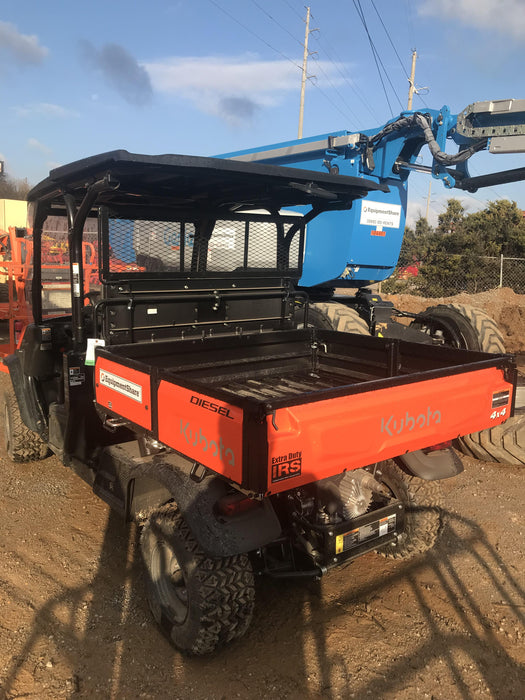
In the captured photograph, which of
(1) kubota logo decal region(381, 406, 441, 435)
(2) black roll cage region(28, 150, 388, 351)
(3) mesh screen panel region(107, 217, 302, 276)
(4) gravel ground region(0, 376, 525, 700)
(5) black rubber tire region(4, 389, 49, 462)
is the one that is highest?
(2) black roll cage region(28, 150, 388, 351)

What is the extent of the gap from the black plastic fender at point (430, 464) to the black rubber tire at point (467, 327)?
3.28 metres

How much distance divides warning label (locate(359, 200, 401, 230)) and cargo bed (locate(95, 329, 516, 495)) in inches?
121

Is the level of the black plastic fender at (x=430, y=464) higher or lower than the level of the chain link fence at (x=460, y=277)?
lower

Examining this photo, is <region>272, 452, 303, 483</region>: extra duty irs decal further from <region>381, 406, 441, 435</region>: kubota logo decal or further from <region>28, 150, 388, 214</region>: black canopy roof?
<region>28, 150, 388, 214</region>: black canopy roof

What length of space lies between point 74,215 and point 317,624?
2902 millimetres

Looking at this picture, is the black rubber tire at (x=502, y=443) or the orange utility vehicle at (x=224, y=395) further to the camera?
the black rubber tire at (x=502, y=443)

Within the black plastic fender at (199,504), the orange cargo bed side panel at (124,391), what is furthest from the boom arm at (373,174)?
the black plastic fender at (199,504)

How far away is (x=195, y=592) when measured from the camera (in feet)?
8.71

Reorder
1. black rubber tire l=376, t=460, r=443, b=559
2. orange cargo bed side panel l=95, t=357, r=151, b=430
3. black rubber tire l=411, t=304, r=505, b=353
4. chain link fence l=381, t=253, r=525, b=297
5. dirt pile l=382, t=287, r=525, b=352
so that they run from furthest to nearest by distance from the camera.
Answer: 1. chain link fence l=381, t=253, r=525, b=297
2. dirt pile l=382, t=287, r=525, b=352
3. black rubber tire l=411, t=304, r=505, b=353
4. black rubber tire l=376, t=460, r=443, b=559
5. orange cargo bed side panel l=95, t=357, r=151, b=430

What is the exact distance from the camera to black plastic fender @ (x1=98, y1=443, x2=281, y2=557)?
2.55m

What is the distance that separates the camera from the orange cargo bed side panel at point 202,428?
88.1 inches

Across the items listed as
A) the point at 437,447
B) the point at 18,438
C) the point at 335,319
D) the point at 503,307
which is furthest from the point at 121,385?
the point at 503,307

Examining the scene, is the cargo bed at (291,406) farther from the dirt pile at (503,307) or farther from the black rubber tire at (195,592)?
the dirt pile at (503,307)

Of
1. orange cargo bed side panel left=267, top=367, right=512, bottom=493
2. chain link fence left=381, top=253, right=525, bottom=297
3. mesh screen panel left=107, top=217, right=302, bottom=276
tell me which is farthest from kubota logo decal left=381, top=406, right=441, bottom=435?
chain link fence left=381, top=253, right=525, bottom=297
